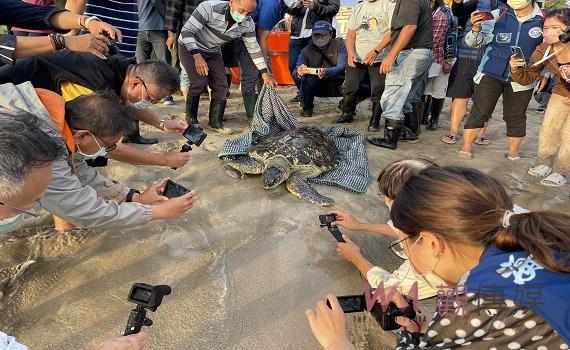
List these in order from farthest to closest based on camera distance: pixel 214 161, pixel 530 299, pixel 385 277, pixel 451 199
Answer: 1. pixel 214 161
2. pixel 385 277
3. pixel 451 199
4. pixel 530 299

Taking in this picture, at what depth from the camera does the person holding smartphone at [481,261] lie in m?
0.83

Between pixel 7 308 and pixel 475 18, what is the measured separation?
3.56 m

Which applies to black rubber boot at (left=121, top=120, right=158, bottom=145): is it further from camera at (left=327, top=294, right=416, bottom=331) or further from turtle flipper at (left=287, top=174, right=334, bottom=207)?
camera at (left=327, top=294, right=416, bottom=331)

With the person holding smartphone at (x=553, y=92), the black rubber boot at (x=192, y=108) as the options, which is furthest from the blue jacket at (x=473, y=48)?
the black rubber boot at (x=192, y=108)

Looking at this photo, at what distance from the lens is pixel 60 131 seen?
1485 millimetres

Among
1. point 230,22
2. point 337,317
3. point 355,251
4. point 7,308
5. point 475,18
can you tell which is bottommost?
point 7,308

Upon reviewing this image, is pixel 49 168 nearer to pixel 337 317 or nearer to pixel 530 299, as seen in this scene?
pixel 337 317

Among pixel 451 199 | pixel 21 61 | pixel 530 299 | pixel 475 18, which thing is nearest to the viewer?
pixel 530 299

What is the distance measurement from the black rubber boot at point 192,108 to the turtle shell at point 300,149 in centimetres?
80

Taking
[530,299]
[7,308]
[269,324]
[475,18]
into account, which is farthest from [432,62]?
[7,308]

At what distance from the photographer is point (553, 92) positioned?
300cm

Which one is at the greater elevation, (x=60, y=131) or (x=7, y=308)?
(x=60, y=131)

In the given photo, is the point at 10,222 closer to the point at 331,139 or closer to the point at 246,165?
the point at 246,165

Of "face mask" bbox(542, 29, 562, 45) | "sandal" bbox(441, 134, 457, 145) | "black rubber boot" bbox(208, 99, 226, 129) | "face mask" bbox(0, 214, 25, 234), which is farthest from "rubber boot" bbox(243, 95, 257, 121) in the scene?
"face mask" bbox(0, 214, 25, 234)
